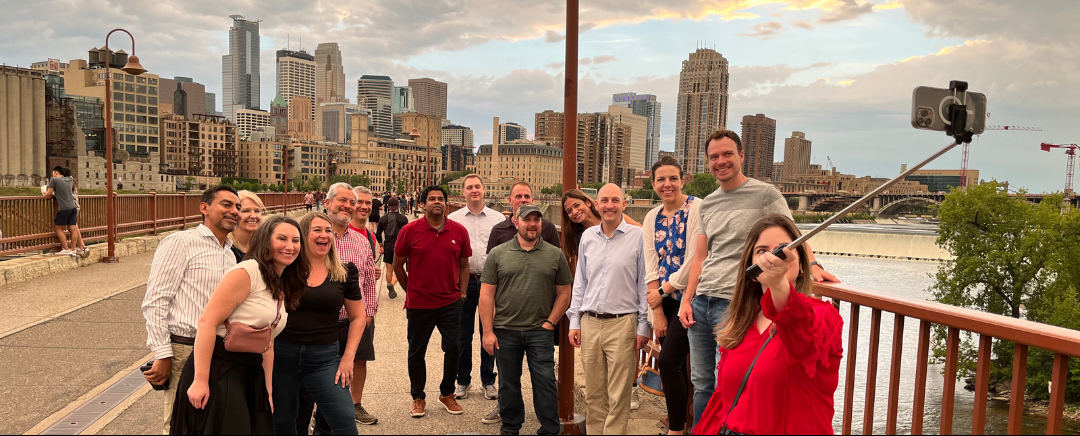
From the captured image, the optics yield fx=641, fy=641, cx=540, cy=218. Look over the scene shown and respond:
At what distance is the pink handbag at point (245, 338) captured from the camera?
3.28m

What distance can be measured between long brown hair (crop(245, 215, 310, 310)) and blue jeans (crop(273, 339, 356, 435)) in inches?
13.2

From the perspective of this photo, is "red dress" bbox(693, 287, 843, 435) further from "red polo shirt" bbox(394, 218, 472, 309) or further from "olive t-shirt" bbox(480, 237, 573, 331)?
"red polo shirt" bbox(394, 218, 472, 309)

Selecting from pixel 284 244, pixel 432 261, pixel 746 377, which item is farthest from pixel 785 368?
pixel 432 261

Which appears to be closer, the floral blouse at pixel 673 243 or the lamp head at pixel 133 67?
the floral blouse at pixel 673 243

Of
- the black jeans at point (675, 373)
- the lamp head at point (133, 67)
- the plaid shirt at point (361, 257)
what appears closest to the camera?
the black jeans at point (675, 373)

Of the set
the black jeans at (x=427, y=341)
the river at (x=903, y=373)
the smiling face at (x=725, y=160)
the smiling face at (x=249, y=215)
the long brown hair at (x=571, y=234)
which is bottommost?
the river at (x=903, y=373)

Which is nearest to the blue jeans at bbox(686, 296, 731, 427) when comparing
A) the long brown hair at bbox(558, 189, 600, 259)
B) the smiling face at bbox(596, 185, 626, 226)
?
the smiling face at bbox(596, 185, 626, 226)

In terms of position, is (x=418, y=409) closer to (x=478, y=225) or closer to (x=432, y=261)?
(x=432, y=261)

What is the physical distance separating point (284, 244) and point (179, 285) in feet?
2.81

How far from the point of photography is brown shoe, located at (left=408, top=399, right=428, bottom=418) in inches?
206

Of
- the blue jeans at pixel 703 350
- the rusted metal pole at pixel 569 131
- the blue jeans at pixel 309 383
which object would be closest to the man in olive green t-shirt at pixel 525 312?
the rusted metal pole at pixel 569 131

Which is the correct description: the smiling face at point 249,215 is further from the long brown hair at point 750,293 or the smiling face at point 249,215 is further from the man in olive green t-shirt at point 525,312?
the long brown hair at point 750,293

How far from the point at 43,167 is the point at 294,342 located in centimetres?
11192

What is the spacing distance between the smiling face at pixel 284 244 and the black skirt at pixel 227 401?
1.71 ft
